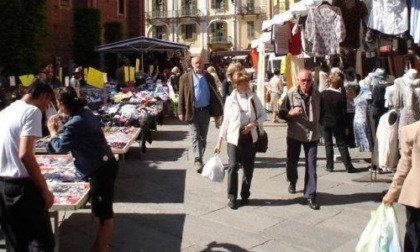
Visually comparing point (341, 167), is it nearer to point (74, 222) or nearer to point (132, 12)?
point (74, 222)

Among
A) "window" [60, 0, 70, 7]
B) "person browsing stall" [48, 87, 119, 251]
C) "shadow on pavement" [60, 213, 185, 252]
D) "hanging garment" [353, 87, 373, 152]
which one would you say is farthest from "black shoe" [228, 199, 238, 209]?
"window" [60, 0, 70, 7]

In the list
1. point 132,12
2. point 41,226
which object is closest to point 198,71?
point 41,226

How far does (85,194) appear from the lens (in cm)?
478

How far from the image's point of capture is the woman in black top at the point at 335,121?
8359 millimetres

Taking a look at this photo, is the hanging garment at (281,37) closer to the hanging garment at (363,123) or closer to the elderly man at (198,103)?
the elderly man at (198,103)

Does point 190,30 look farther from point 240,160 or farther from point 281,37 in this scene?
point 240,160

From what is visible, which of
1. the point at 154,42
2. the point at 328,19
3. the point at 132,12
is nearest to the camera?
the point at 328,19

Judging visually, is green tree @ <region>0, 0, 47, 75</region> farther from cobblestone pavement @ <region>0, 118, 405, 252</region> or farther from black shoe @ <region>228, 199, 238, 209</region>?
black shoe @ <region>228, 199, 238, 209</region>

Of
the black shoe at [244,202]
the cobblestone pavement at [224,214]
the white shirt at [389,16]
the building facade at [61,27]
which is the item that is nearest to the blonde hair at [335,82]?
the cobblestone pavement at [224,214]

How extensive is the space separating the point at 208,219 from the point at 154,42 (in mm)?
14465

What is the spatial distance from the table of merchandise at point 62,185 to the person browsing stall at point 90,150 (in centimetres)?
20

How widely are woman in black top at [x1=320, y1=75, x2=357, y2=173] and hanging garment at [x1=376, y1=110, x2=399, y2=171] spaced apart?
175 cm

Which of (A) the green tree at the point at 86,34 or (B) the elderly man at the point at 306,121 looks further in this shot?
(A) the green tree at the point at 86,34

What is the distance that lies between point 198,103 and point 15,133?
15.9 feet
